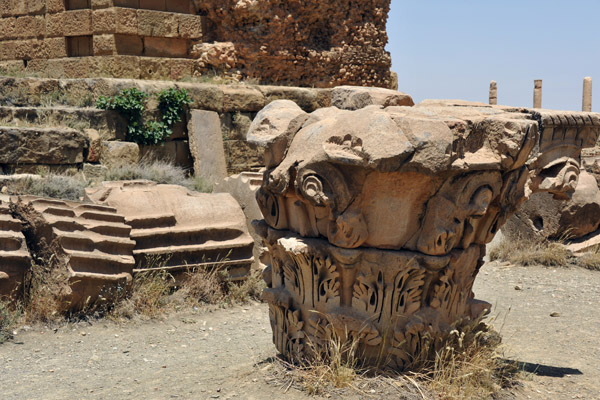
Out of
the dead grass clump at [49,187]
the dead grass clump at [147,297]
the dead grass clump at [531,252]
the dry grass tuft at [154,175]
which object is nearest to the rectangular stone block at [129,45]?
the dry grass tuft at [154,175]

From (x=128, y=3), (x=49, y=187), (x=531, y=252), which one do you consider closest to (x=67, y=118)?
(x=49, y=187)

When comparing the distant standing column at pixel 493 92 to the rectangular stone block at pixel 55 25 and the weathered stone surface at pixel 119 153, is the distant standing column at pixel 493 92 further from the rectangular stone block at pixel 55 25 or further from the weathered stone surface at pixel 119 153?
the weathered stone surface at pixel 119 153

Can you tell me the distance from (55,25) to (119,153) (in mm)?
3976

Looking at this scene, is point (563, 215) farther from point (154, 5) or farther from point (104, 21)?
point (104, 21)

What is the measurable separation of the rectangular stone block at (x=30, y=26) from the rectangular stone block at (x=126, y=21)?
1.74 m

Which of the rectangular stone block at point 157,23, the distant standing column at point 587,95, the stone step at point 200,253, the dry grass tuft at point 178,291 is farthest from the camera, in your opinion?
the distant standing column at point 587,95

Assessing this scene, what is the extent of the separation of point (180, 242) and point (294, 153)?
2.78 m

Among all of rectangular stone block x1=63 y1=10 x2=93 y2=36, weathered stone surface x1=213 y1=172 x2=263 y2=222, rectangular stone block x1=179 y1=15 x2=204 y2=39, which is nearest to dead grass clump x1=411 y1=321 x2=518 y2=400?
weathered stone surface x1=213 y1=172 x2=263 y2=222

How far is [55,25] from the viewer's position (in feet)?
38.2

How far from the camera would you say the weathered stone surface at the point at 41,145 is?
7965 mm

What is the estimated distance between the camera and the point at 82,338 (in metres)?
5.29

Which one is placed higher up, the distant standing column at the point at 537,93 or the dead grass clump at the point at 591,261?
the distant standing column at the point at 537,93

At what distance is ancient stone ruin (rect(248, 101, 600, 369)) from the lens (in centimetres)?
356

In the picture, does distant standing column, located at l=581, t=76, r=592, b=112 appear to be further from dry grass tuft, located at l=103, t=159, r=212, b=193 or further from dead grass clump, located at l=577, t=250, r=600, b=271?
dry grass tuft, located at l=103, t=159, r=212, b=193
